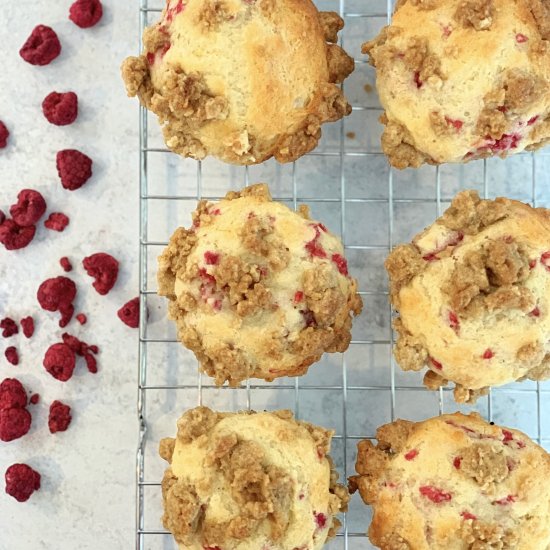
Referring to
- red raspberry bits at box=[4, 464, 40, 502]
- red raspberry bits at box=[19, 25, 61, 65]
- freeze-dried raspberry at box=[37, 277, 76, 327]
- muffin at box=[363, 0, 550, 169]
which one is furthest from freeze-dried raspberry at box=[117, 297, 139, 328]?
muffin at box=[363, 0, 550, 169]

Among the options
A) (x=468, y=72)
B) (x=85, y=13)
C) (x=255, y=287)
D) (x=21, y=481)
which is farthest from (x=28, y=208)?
(x=468, y=72)

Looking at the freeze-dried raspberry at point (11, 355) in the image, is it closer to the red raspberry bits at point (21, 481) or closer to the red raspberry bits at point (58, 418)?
the red raspberry bits at point (58, 418)

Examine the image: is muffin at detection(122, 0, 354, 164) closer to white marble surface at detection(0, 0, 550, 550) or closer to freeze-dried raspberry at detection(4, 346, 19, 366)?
white marble surface at detection(0, 0, 550, 550)

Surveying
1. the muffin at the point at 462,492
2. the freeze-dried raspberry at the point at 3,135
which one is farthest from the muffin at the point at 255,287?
the freeze-dried raspberry at the point at 3,135

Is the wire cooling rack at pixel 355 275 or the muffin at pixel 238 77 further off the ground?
the muffin at pixel 238 77

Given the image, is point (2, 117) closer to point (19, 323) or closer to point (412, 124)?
point (19, 323)

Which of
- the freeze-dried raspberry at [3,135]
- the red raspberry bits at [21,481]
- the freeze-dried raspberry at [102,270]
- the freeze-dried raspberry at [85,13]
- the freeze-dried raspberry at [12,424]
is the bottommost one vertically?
the red raspberry bits at [21,481]
